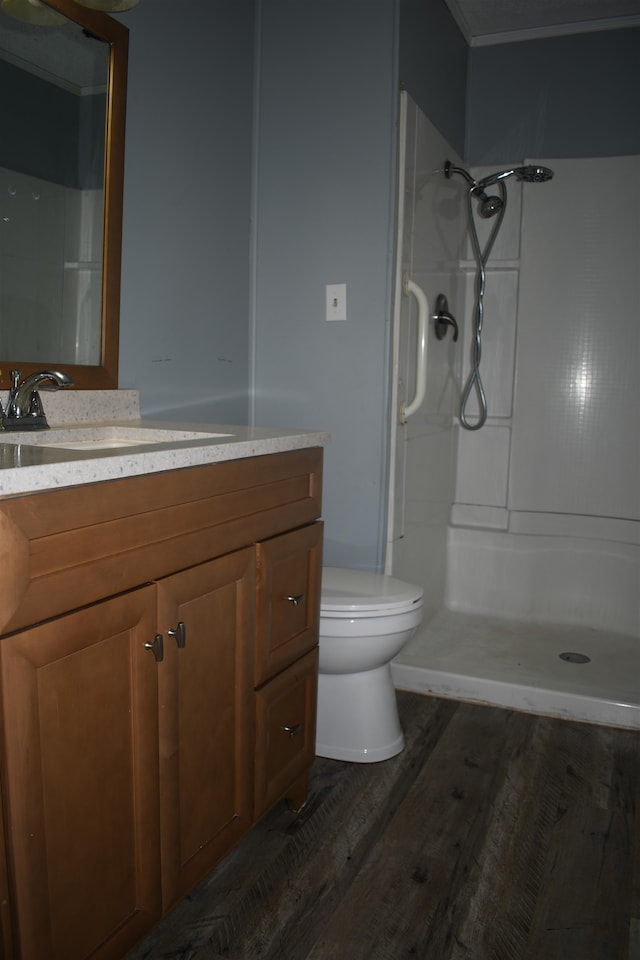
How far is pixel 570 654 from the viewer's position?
283cm

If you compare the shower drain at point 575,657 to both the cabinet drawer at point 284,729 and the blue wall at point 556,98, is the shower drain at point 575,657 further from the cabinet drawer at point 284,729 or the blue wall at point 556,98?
the blue wall at point 556,98

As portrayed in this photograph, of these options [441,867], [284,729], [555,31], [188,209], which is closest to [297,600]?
[284,729]

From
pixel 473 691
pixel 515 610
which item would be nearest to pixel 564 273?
pixel 515 610

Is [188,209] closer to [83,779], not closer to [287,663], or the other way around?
[287,663]

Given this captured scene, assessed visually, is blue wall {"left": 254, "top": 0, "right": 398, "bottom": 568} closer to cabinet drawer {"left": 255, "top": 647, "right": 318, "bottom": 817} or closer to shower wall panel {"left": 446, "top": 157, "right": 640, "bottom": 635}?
cabinet drawer {"left": 255, "top": 647, "right": 318, "bottom": 817}

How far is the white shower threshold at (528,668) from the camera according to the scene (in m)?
2.40

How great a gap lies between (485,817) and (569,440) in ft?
5.59

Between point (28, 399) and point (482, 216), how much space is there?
2166 millimetres

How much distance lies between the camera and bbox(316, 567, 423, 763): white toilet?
202cm

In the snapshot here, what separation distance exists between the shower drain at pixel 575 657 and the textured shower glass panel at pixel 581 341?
608 mm

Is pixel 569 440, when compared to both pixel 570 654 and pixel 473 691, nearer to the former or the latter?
pixel 570 654

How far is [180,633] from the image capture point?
1.29 m

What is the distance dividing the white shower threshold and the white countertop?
1.15 metres

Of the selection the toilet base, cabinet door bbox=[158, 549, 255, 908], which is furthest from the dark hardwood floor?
cabinet door bbox=[158, 549, 255, 908]
